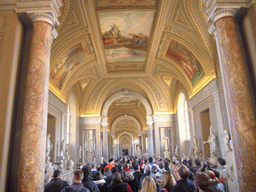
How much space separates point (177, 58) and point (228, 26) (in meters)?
7.78

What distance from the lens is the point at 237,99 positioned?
4867 mm

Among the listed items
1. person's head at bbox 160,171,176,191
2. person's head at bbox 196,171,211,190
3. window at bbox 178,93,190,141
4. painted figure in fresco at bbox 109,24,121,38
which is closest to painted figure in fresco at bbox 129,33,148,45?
painted figure in fresco at bbox 109,24,121,38

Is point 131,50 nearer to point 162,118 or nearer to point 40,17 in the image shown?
point 162,118

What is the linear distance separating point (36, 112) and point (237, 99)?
4270 mm

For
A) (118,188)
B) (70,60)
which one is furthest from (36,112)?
(70,60)

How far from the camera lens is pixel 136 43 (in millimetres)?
12914

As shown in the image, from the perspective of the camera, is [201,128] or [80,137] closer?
[201,128]

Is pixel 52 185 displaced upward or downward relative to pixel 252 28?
downward

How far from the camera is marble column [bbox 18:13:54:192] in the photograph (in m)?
4.31

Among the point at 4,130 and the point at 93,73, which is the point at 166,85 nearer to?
the point at 93,73

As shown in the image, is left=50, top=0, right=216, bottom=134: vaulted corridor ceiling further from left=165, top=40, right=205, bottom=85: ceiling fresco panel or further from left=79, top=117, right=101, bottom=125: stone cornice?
left=79, top=117, right=101, bottom=125: stone cornice

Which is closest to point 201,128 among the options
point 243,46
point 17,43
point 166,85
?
point 166,85

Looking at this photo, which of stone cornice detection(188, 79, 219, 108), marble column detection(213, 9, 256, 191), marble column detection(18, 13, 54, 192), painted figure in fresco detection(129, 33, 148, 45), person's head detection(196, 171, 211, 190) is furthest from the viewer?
painted figure in fresco detection(129, 33, 148, 45)

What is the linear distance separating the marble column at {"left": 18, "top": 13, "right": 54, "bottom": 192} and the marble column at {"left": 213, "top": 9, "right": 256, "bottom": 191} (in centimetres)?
398
